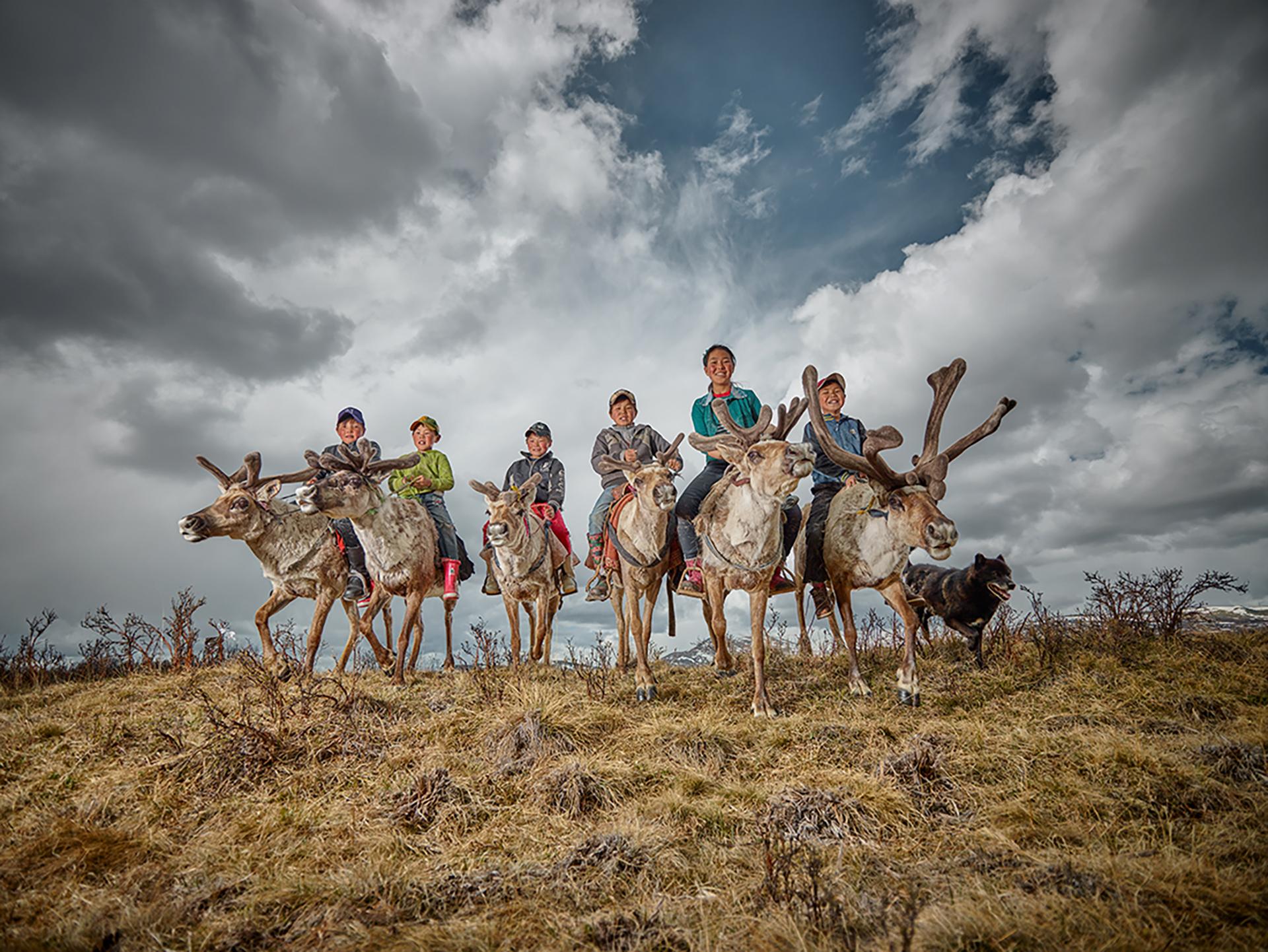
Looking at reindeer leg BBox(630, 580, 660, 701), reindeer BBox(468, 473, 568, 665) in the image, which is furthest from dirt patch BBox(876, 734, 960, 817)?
reindeer BBox(468, 473, 568, 665)

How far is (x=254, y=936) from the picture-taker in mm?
2734

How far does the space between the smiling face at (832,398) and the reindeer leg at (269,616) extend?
8.57 meters

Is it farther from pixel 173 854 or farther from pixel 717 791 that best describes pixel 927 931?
pixel 173 854

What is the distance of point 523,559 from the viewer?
9.32m

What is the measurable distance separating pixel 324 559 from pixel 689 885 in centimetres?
807

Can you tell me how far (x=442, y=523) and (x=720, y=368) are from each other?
16.8 ft

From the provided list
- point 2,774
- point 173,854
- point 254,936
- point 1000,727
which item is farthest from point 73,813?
point 1000,727

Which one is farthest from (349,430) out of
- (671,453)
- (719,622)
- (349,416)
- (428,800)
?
(428,800)

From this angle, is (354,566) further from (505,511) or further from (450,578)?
(505,511)

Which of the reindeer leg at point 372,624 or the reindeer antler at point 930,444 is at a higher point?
the reindeer antler at point 930,444

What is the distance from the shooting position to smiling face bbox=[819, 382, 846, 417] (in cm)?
848

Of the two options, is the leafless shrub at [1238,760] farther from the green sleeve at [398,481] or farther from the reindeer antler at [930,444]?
the green sleeve at [398,481]

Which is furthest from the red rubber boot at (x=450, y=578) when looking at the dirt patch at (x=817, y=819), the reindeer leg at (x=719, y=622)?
the dirt patch at (x=817, y=819)

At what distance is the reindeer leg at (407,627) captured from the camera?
8031 mm
